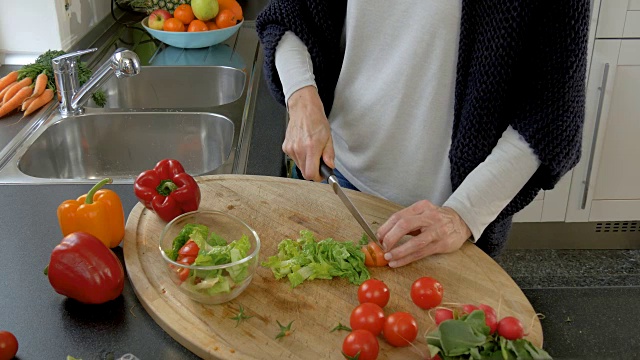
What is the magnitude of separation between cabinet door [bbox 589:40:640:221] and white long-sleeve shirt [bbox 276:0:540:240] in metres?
1.53

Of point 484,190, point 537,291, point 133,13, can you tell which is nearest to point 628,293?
point 537,291

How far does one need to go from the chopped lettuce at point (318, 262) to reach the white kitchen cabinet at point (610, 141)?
175 cm

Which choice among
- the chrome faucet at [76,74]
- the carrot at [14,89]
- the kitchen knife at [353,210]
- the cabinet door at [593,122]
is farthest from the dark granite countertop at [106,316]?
the cabinet door at [593,122]

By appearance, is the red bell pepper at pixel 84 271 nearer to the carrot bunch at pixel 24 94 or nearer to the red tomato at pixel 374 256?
the red tomato at pixel 374 256

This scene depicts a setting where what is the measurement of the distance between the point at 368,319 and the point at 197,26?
5.37 ft

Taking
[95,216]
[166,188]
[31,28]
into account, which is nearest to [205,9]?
[31,28]

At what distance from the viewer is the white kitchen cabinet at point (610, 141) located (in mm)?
2516

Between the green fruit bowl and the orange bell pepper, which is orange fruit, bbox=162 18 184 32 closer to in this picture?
the green fruit bowl

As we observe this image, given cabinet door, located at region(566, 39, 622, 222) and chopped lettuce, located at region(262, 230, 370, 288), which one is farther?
cabinet door, located at region(566, 39, 622, 222)

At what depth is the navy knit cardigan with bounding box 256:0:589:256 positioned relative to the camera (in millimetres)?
1086

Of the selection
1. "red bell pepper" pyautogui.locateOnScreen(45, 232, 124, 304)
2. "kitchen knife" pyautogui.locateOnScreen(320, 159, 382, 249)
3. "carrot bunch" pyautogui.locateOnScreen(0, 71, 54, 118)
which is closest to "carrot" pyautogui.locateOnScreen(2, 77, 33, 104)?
"carrot bunch" pyautogui.locateOnScreen(0, 71, 54, 118)

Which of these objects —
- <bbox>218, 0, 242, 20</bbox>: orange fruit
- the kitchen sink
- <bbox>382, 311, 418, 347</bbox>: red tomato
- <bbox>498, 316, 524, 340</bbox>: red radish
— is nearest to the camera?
<bbox>498, 316, 524, 340</bbox>: red radish

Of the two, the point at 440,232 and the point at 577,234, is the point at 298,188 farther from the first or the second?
the point at 577,234

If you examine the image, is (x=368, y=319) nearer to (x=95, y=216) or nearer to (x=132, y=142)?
(x=95, y=216)
